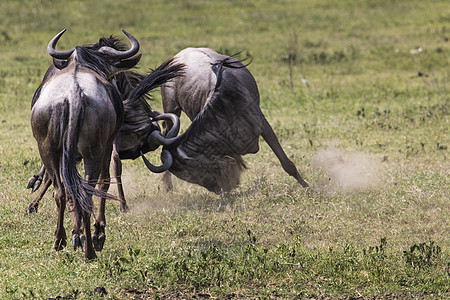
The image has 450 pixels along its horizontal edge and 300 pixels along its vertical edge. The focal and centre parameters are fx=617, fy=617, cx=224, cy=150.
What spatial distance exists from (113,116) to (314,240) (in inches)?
87.9

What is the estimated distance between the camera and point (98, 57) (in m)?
6.00

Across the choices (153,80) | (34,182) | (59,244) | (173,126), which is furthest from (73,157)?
(34,182)

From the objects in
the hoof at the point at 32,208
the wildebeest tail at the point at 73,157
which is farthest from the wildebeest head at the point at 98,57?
the hoof at the point at 32,208

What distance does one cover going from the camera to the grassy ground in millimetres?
4727

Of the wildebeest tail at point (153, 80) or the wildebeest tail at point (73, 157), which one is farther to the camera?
the wildebeest tail at point (153, 80)

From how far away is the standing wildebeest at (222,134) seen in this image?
6.48 meters

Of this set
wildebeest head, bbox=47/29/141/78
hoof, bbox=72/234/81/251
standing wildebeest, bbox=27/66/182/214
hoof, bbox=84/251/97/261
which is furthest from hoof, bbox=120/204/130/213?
hoof, bbox=72/234/81/251

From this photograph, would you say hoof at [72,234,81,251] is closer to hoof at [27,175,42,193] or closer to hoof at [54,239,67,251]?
hoof at [54,239,67,251]

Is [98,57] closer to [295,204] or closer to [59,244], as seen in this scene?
[59,244]

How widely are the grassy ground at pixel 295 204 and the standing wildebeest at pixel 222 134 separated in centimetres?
41

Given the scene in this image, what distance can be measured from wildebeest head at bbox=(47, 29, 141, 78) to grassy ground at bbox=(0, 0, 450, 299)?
1607 millimetres

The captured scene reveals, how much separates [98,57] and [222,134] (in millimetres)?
1532

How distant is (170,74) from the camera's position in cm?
648

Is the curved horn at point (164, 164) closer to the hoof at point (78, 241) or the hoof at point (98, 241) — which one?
the hoof at point (98, 241)
